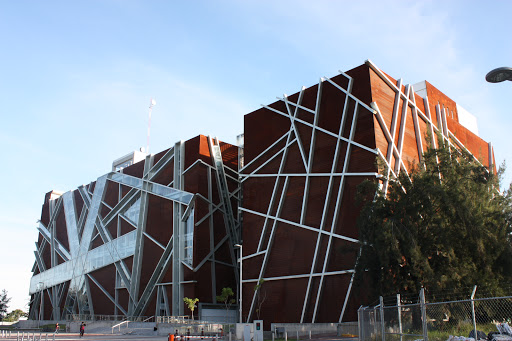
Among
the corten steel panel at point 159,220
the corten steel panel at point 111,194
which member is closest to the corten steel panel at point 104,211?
the corten steel panel at point 111,194

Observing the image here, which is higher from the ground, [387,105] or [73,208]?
[387,105]

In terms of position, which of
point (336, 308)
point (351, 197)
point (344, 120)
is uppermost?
point (344, 120)

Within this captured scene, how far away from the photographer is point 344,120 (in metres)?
42.3

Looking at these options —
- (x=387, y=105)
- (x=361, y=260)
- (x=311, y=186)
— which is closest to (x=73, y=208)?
(x=311, y=186)

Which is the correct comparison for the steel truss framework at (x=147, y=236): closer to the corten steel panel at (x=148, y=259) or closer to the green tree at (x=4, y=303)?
the corten steel panel at (x=148, y=259)

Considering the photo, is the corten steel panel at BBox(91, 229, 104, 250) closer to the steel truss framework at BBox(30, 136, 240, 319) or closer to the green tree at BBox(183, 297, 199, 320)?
the steel truss framework at BBox(30, 136, 240, 319)

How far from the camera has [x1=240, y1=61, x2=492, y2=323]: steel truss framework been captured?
3981cm

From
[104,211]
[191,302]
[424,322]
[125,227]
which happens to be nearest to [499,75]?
[424,322]

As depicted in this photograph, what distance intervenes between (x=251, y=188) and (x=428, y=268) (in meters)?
24.6

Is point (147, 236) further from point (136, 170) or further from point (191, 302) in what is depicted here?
point (191, 302)

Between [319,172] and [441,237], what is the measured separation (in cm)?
1689

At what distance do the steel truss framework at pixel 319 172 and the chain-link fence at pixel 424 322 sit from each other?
1303 cm

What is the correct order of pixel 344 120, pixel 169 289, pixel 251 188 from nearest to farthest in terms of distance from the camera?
pixel 344 120 → pixel 251 188 → pixel 169 289

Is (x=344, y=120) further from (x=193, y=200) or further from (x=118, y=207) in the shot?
(x=118, y=207)
